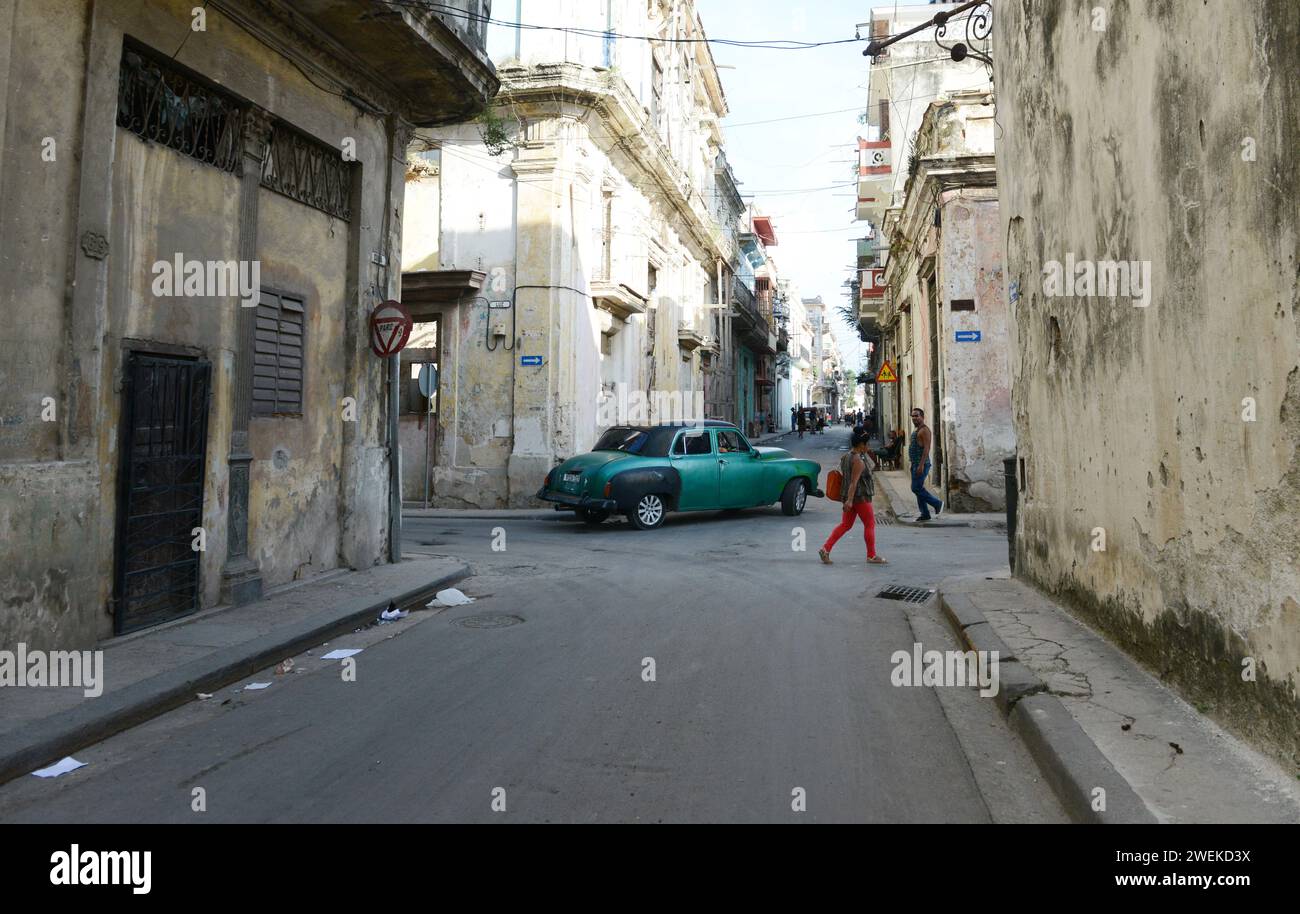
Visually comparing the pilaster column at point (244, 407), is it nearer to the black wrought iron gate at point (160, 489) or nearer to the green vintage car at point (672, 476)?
the black wrought iron gate at point (160, 489)

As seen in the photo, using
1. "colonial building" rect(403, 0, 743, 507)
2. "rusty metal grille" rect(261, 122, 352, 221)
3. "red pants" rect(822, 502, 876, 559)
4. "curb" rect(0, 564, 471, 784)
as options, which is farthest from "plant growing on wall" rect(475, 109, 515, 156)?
"curb" rect(0, 564, 471, 784)

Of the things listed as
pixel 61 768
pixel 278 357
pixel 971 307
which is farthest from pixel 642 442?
pixel 61 768

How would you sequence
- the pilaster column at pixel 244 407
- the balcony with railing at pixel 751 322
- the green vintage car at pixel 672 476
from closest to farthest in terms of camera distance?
the pilaster column at pixel 244 407, the green vintage car at pixel 672 476, the balcony with railing at pixel 751 322

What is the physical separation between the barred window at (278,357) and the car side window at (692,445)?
673 centimetres

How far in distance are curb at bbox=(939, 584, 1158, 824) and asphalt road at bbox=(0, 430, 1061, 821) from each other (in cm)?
10

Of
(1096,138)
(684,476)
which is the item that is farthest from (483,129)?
(1096,138)

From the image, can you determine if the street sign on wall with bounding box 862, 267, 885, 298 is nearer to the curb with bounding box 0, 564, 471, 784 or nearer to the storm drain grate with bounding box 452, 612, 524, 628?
the storm drain grate with bounding box 452, 612, 524, 628

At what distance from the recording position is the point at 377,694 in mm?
5121

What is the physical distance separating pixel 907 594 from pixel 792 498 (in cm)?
677

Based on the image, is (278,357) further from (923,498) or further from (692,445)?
(923,498)

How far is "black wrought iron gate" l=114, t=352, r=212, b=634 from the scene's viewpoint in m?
6.09

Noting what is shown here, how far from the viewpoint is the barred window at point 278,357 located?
768cm

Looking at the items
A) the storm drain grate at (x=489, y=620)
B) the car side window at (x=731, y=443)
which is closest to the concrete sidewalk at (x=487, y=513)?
the car side window at (x=731, y=443)
